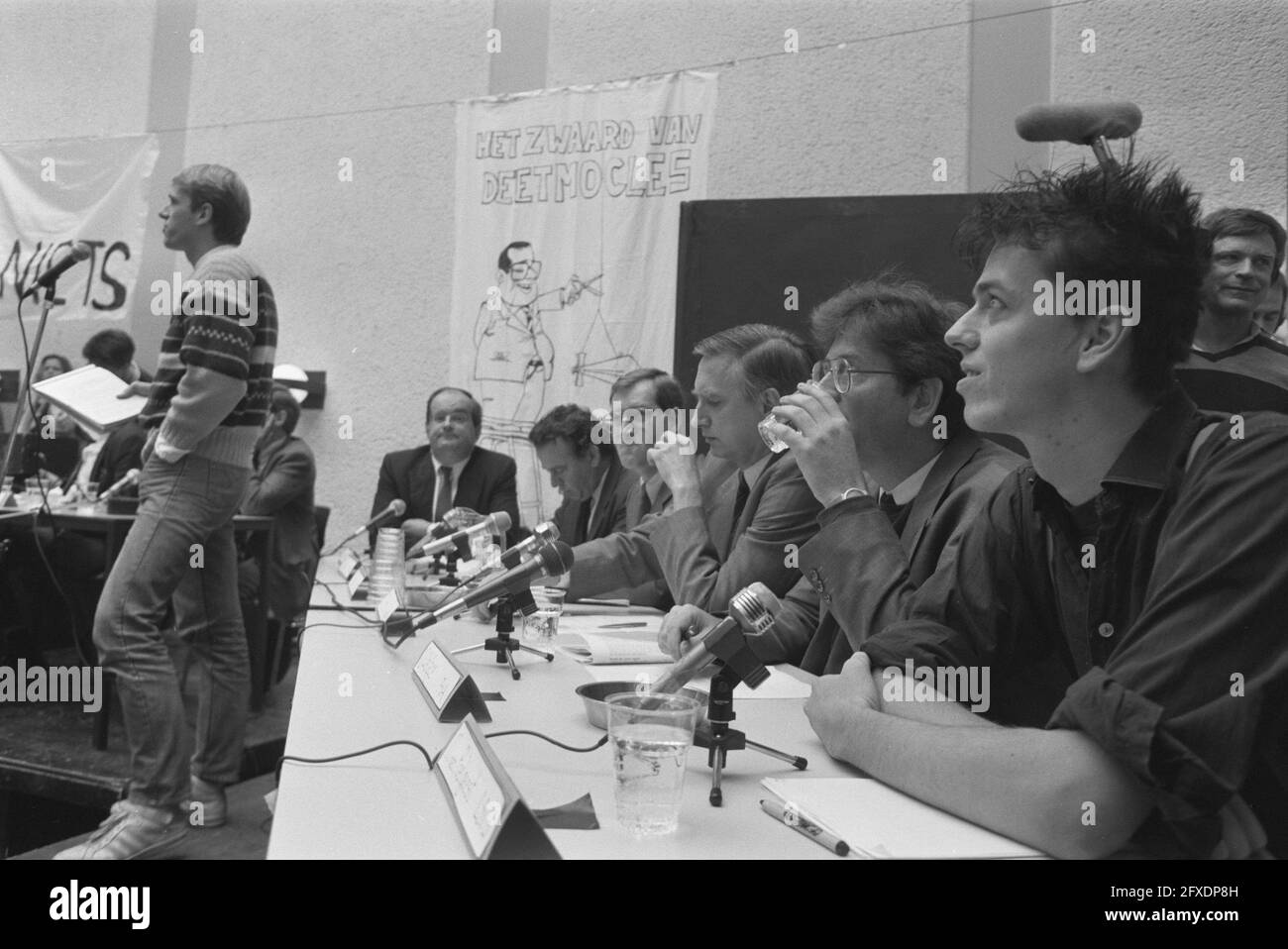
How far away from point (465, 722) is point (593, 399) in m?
3.23

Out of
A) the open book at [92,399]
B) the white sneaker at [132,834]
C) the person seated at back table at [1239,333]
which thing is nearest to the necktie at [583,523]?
the open book at [92,399]

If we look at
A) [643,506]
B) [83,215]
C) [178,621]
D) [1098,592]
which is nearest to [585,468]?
[643,506]

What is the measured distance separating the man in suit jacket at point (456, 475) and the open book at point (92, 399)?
1.09 m

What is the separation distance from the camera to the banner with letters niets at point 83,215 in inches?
180

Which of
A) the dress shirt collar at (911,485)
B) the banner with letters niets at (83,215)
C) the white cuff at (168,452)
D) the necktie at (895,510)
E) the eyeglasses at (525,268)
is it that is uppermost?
the banner with letters niets at (83,215)

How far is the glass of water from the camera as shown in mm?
791

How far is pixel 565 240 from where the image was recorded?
4.11 meters

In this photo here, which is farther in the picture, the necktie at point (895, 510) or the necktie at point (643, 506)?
the necktie at point (643, 506)

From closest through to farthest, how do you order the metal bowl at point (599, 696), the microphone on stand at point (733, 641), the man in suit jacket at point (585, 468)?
1. the microphone on stand at point (733, 641)
2. the metal bowl at point (599, 696)
3. the man in suit jacket at point (585, 468)

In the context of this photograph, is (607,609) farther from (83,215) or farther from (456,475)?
(83,215)

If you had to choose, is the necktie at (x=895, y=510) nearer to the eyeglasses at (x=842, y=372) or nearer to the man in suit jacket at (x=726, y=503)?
the eyeglasses at (x=842, y=372)

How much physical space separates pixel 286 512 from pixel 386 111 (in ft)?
6.72

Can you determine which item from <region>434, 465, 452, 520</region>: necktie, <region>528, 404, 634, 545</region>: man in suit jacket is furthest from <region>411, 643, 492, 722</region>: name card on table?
<region>434, 465, 452, 520</region>: necktie

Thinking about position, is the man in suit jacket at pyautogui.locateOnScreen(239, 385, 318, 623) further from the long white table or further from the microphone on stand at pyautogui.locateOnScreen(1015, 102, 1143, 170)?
the microphone on stand at pyautogui.locateOnScreen(1015, 102, 1143, 170)
